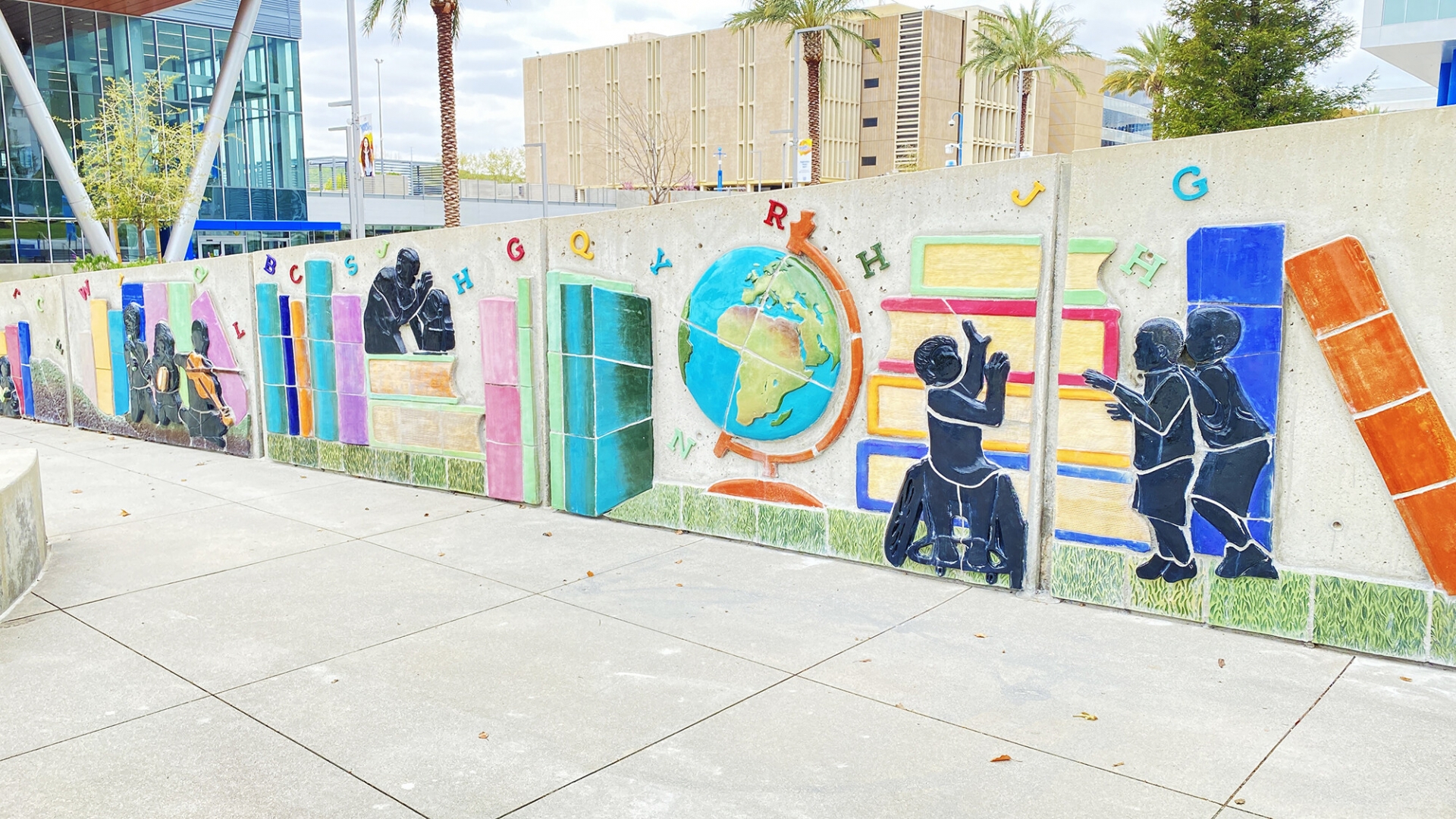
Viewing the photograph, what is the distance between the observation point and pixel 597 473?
8586 mm

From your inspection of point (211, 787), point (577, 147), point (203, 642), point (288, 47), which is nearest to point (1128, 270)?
point (211, 787)

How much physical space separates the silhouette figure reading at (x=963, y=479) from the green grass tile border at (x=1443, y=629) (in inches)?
81.9

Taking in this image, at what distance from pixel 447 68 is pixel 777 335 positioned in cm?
2451

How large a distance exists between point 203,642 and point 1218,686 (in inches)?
209

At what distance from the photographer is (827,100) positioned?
88.9 m

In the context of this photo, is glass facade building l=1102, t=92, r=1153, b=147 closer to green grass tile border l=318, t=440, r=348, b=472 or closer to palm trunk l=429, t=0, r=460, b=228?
palm trunk l=429, t=0, r=460, b=228

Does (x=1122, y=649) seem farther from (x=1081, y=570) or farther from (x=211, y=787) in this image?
(x=211, y=787)

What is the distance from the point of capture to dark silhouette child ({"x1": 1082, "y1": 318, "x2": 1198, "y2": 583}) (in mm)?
5770

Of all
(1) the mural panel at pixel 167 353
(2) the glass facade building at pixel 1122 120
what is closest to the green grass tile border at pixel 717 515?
(1) the mural panel at pixel 167 353

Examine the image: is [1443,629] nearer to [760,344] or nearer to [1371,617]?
[1371,617]

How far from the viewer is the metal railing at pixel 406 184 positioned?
54.8 m

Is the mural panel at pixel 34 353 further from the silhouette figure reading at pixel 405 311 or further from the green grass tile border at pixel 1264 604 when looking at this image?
the green grass tile border at pixel 1264 604

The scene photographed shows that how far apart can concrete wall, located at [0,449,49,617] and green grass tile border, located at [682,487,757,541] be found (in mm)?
4428

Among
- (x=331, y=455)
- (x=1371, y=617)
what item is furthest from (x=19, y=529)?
(x=1371, y=617)
